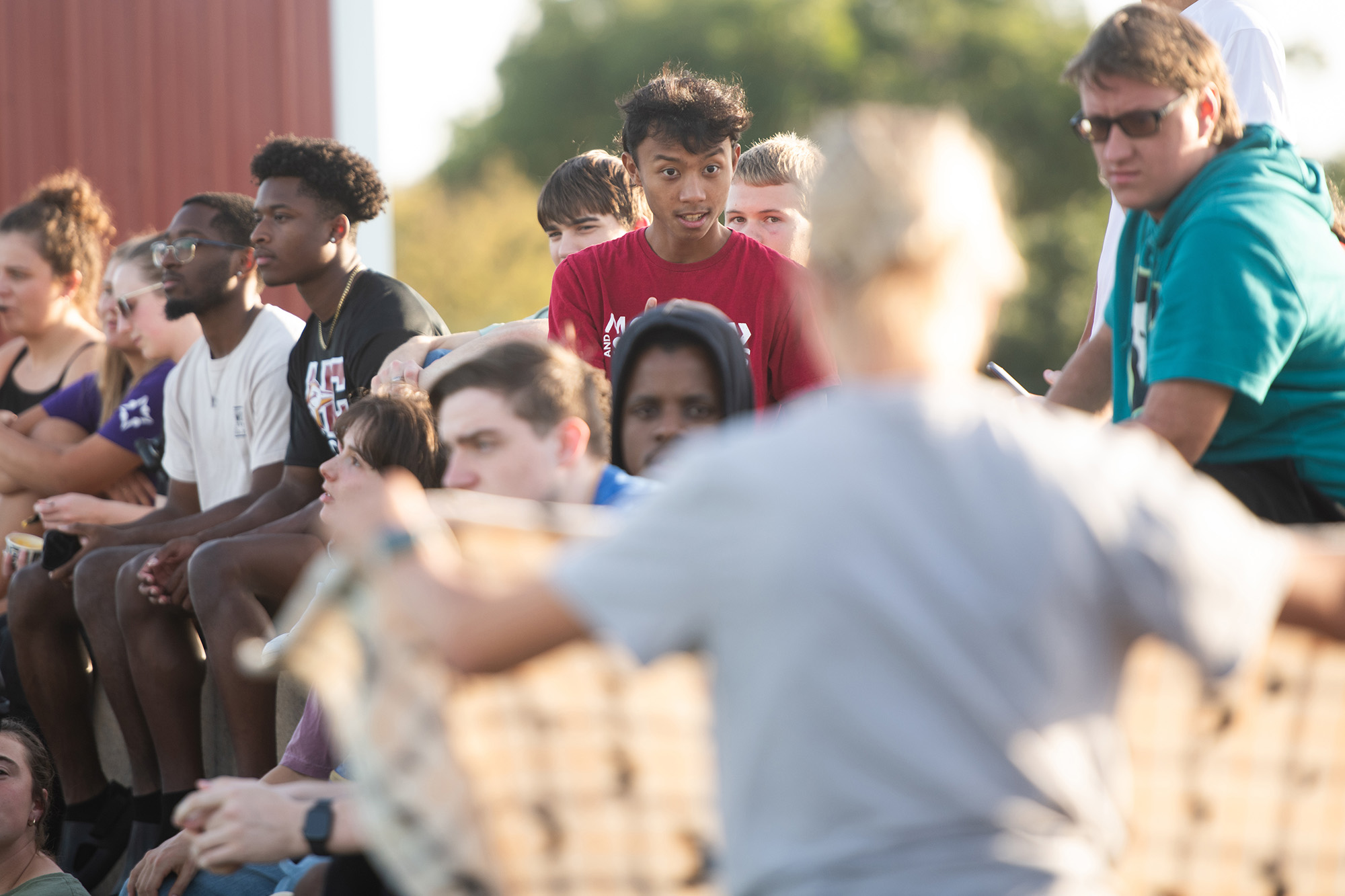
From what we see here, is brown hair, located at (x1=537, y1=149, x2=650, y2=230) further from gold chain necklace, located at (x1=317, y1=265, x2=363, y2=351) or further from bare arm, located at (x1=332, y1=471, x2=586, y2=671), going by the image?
bare arm, located at (x1=332, y1=471, x2=586, y2=671)

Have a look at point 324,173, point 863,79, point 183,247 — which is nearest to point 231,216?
point 183,247

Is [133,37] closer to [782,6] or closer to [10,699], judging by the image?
[10,699]

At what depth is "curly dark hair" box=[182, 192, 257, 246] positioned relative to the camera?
16.8ft

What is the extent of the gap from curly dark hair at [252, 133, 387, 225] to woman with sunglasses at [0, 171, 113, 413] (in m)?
1.73

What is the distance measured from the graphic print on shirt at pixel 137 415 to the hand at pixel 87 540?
1.81 ft

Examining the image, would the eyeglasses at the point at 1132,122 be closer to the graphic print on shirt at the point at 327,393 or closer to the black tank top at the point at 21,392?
the graphic print on shirt at the point at 327,393

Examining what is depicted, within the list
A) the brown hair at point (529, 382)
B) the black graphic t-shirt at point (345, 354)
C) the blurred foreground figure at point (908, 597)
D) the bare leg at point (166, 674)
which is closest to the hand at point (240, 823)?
the brown hair at point (529, 382)

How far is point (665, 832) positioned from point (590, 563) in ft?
1.76

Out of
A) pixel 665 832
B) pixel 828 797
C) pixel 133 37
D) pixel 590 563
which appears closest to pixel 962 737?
pixel 828 797

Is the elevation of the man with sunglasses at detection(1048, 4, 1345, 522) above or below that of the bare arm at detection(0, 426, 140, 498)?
above

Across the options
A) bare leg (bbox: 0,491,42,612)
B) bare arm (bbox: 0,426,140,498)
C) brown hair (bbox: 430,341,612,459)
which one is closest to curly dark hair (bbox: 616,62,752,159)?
brown hair (bbox: 430,341,612,459)

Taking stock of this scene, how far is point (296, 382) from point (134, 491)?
1.23 metres

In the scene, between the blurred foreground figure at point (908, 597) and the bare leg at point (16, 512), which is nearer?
the blurred foreground figure at point (908, 597)

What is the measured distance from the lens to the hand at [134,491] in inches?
213
